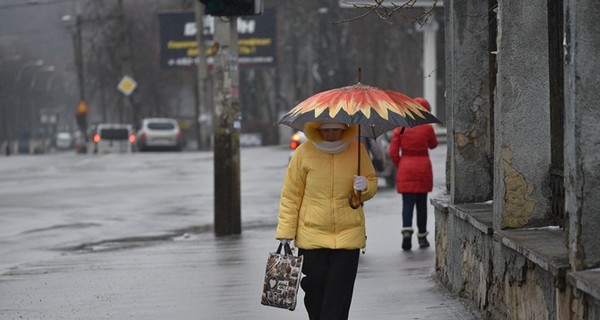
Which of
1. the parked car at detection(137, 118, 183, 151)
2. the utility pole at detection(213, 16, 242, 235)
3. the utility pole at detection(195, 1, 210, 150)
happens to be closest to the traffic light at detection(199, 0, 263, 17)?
the utility pole at detection(213, 16, 242, 235)

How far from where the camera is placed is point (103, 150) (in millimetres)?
60844

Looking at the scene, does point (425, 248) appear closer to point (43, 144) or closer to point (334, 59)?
point (334, 59)

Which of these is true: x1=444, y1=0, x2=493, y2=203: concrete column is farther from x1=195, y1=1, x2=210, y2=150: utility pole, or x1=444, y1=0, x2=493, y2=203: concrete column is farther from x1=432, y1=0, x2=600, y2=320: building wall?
x1=195, y1=1, x2=210, y2=150: utility pole

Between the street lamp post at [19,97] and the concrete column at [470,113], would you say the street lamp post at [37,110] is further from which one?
the concrete column at [470,113]

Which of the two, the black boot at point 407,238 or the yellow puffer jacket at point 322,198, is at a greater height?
the yellow puffer jacket at point 322,198

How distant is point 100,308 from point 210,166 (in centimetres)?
2705

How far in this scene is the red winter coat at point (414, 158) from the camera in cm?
1471

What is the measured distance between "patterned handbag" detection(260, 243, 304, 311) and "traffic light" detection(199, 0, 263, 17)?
6171 mm

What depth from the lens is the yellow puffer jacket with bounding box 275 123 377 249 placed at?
8.75 metres

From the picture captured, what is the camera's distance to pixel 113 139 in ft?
201

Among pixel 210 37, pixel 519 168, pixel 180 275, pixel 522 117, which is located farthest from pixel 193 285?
pixel 210 37

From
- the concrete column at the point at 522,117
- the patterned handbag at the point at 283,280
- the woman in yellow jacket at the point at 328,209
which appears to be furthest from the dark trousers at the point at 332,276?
the concrete column at the point at 522,117

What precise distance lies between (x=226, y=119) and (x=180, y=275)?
169 inches

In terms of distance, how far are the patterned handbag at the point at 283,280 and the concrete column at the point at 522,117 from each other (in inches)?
57.7
